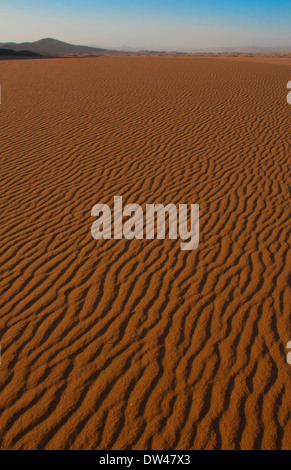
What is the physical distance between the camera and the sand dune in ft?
9.60

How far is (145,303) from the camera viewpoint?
4.09 meters

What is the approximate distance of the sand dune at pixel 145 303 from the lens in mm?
2926

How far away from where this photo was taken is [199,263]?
187 inches
